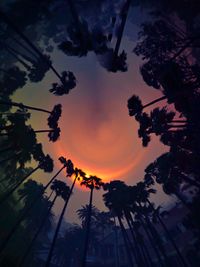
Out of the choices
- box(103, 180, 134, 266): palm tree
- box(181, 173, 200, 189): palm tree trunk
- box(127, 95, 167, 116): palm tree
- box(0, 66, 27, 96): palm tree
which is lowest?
box(127, 95, 167, 116): palm tree

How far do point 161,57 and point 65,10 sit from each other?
27549 mm

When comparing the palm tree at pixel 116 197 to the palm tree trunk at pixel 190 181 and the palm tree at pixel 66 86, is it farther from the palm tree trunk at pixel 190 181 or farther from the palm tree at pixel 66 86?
the palm tree at pixel 66 86

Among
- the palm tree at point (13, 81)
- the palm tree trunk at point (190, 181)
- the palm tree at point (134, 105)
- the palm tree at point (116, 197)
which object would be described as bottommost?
the palm tree at point (134, 105)

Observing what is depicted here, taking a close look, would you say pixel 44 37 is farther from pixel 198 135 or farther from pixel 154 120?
pixel 198 135

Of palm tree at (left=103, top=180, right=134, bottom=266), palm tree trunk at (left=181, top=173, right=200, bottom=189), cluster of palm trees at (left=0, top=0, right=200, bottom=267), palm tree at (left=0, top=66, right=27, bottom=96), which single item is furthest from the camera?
palm tree at (left=103, top=180, right=134, bottom=266)

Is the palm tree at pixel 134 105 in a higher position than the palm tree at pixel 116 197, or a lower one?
lower

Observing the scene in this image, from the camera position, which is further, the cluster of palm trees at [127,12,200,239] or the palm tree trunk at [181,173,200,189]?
the palm tree trunk at [181,173,200,189]

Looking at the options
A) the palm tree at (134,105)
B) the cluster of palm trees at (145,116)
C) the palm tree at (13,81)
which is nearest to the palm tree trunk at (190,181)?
the cluster of palm trees at (145,116)

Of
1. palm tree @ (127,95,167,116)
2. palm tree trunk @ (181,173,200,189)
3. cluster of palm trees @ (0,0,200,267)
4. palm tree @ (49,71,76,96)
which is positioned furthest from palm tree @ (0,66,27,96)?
palm tree trunk @ (181,173,200,189)

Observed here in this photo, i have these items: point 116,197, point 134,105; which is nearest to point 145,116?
point 134,105

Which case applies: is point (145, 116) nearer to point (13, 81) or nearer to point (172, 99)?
point (172, 99)

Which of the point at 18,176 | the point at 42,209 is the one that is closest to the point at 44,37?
the point at 18,176

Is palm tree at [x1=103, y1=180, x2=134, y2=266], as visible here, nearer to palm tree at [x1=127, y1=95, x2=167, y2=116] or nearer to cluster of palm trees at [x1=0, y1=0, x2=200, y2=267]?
cluster of palm trees at [x1=0, y1=0, x2=200, y2=267]

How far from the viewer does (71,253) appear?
63.0 meters
